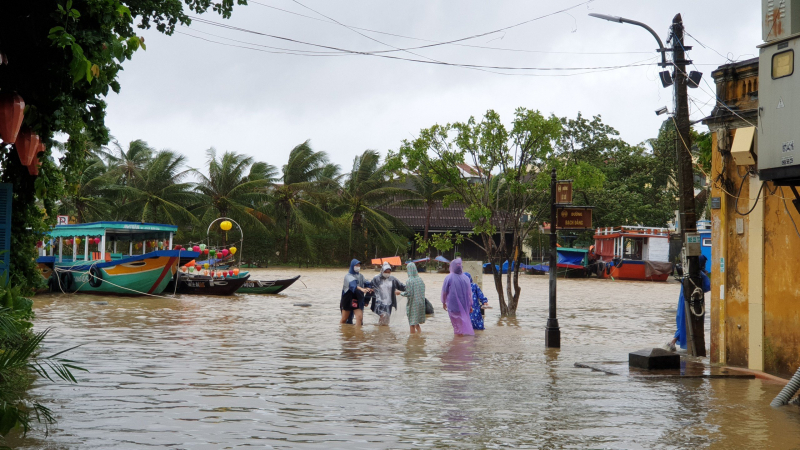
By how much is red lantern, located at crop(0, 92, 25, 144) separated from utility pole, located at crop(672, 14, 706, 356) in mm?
9828

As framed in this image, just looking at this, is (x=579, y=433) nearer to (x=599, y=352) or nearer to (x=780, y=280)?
(x=780, y=280)

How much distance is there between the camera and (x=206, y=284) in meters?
27.7

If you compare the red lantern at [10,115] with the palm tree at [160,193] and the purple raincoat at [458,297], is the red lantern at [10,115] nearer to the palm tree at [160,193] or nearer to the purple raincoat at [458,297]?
the purple raincoat at [458,297]

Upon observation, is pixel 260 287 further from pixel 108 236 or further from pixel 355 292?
pixel 355 292

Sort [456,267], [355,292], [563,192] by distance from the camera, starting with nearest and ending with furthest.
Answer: [563,192], [456,267], [355,292]

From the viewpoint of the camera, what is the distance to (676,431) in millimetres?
6840

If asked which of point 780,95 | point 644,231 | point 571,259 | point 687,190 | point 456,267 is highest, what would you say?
point 644,231

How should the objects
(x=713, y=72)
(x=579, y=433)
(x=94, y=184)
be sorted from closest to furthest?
1. (x=579, y=433)
2. (x=713, y=72)
3. (x=94, y=184)

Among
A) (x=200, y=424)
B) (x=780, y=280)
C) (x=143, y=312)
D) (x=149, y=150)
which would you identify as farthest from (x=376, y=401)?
(x=149, y=150)

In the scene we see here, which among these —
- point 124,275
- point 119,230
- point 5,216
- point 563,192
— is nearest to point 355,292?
point 563,192

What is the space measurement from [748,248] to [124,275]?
20977mm

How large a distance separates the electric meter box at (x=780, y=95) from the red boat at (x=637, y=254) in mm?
37333

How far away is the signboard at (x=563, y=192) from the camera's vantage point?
44.9ft

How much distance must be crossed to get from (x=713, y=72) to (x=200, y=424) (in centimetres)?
876
